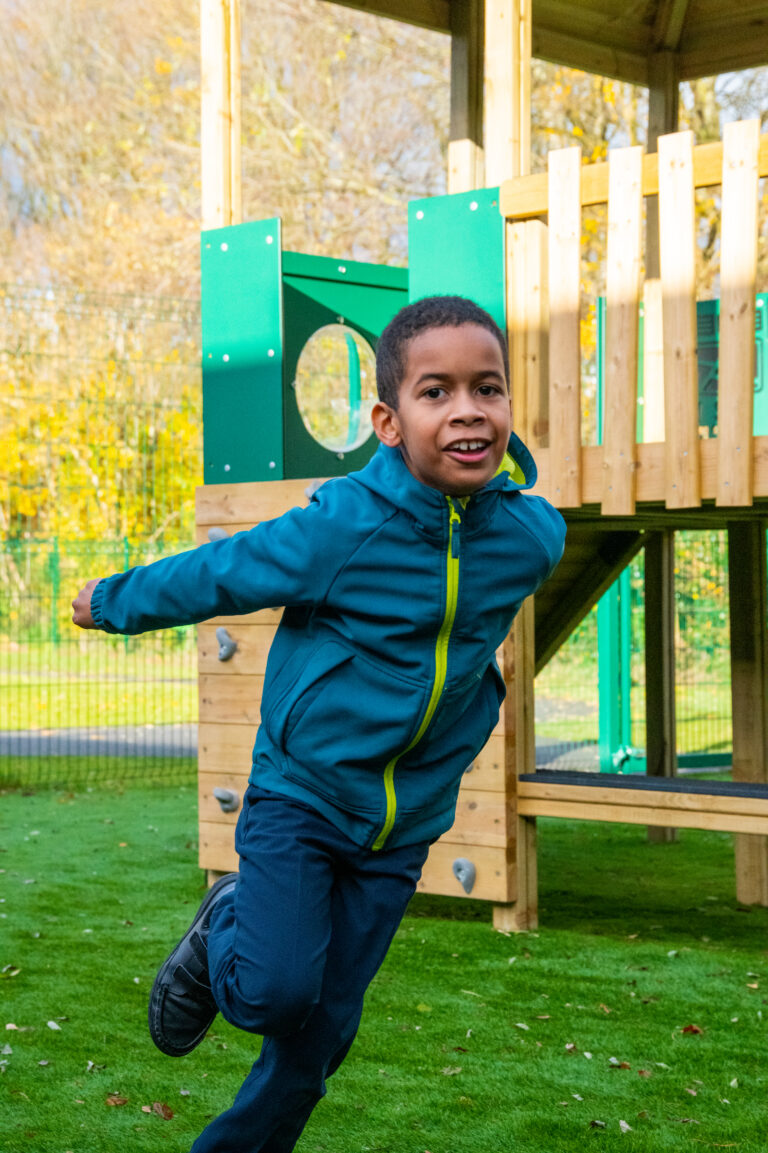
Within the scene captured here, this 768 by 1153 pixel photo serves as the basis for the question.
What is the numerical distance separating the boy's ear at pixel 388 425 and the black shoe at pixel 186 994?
1.07 metres

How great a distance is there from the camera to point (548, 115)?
15906 mm

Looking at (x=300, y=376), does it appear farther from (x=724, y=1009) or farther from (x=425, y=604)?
(x=425, y=604)

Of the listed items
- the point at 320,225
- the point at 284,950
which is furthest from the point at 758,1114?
the point at 320,225

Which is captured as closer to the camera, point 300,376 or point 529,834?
point 529,834

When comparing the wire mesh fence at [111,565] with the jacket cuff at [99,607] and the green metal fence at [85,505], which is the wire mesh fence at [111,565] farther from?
the jacket cuff at [99,607]

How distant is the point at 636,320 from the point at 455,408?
269 centimetres

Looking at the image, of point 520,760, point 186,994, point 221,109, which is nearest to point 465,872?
point 520,760

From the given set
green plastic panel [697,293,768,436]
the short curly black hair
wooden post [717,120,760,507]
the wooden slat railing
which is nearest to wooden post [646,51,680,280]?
green plastic panel [697,293,768,436]

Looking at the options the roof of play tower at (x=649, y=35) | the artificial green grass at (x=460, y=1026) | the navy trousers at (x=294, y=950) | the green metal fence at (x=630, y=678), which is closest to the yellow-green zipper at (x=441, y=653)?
the navy trousers at (x=294, y=950)

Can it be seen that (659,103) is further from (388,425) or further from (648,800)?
(388,425)

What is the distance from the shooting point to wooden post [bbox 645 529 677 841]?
23.0 feet

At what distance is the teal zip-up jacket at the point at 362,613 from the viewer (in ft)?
7.77

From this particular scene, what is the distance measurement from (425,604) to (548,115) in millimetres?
14770

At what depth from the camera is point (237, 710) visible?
18.8 feet
